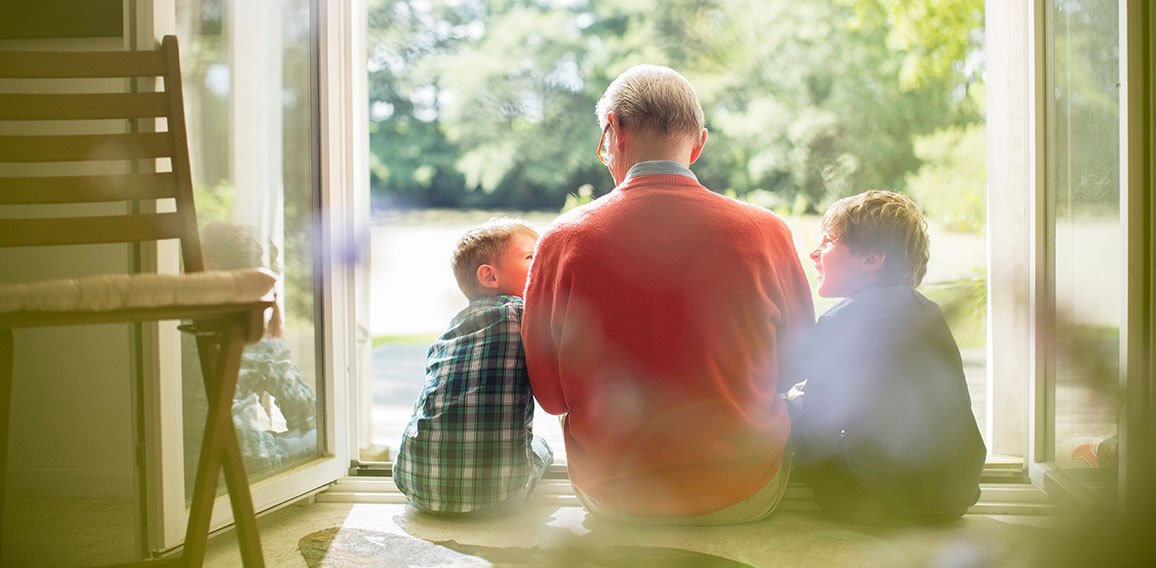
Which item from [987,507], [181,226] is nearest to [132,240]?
[181,226]

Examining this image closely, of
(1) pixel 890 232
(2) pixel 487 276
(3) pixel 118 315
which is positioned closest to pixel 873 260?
(1) pixel 890 232

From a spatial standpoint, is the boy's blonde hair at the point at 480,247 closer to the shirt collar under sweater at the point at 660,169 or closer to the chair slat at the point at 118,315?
the shirt collar under sweater at the point at 660,169

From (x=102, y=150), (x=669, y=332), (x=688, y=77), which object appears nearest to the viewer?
(x=102, y=150)

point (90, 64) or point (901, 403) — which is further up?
point (90, 64)

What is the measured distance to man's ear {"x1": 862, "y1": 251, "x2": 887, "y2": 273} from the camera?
78.1 inches

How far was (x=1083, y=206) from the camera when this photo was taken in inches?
77.4

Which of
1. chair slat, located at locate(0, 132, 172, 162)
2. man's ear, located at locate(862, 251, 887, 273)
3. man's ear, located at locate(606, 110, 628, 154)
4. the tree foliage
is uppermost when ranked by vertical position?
the tree foliage

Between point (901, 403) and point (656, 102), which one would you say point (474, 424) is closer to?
point (656, 102)

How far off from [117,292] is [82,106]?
0.61 meters

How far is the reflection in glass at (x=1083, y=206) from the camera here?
1.79m

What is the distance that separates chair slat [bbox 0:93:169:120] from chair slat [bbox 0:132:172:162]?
0.04 meters

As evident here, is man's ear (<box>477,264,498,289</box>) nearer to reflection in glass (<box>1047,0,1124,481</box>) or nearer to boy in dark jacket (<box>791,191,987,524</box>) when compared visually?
boy in dark jacket (<box>791,191,987,524</box>)

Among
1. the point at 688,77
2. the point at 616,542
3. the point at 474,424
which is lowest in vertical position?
the point at 616,542

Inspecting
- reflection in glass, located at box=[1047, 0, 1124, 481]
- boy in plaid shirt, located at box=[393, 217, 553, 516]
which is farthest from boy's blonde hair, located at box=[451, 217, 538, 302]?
reflection in glass, located at box=[1047, 0, 1124, 481]
